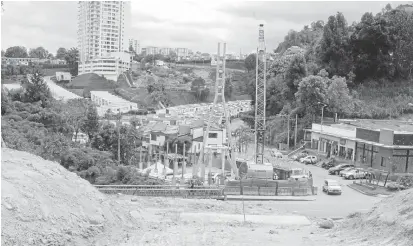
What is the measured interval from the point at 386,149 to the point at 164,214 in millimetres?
19607

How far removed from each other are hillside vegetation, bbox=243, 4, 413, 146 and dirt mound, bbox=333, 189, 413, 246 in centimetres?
3286

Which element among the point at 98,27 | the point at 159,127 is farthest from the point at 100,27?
the point at 159,127

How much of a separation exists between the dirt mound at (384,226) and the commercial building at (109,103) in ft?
205

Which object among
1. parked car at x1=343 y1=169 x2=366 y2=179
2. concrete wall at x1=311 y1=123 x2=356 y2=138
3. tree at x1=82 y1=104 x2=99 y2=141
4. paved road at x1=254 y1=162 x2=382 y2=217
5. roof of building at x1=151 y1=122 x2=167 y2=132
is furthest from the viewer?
roof of building at x1=151 y1=122 x2=167 y2=132

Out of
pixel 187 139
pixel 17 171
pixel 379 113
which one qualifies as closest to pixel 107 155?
pixel 187 139

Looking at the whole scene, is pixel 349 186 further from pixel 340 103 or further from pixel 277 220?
pixel 340 103

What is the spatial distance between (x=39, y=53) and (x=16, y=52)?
333 inches

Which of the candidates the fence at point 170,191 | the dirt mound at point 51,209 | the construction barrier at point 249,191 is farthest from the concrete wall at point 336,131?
the dirt mound at point 51,209

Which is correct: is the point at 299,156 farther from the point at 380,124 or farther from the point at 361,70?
the point at 361,70

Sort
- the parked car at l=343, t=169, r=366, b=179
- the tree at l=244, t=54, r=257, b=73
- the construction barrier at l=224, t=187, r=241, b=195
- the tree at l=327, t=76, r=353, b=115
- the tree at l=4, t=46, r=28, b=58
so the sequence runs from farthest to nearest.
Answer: the tree at l=4, t=46, r=28, b=58 < the tree at l=244, t=54, r=257, b=73 < the tree at l=327, t=76, r=353, b=115 < the parked car at l=343, t=169, r=366, b=179 < the construction barrier at l=224, t=187, r=241, b=195

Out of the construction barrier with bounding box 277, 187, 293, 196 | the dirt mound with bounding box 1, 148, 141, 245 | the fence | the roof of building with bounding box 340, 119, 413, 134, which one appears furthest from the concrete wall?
the dirt mound with bounding box 1, 148, 141, 245

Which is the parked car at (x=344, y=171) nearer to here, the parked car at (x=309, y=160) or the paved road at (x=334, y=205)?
the paved road at (x=334, y=205)

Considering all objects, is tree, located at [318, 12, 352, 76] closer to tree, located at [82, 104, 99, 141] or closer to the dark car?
tree, located at [82, 104, 99, 141]

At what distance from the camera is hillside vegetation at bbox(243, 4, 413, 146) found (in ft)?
165
